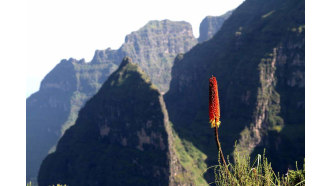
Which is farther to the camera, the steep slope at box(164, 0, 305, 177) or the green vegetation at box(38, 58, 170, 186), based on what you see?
the green vegetation at box(38, 58, 170, 186)

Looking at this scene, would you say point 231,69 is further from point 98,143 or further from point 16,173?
point 16,173

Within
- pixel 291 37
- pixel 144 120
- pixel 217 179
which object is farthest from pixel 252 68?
pixel 217 179

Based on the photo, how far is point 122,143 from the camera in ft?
501

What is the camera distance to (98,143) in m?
160

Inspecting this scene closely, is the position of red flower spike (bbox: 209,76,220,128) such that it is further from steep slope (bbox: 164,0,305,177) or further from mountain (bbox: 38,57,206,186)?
mountain (bbox: 38,57,206,186)

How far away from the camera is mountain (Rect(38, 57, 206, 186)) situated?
136125mm

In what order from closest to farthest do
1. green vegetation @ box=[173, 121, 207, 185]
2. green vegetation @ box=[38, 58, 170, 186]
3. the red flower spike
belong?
the red flower spike, green vegetation @ box=[173, 121, 207, 185], green vegetation @ box=[38, 58, 170, 186]

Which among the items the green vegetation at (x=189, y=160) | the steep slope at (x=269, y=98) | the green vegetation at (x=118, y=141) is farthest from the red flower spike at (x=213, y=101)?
the green vegetation at (x=189, y=160)

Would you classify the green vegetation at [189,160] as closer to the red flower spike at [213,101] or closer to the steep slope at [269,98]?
the steep slope at [269,98]

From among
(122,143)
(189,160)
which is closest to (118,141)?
(122,143)

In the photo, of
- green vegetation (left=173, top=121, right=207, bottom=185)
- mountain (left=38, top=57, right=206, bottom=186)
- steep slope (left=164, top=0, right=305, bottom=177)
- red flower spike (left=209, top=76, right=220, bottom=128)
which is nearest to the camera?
red flower spike (left=209, top=76, right=220, bottom=128)

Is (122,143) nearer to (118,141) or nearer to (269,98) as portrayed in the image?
(118,141)

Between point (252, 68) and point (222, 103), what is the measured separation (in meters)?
26.4

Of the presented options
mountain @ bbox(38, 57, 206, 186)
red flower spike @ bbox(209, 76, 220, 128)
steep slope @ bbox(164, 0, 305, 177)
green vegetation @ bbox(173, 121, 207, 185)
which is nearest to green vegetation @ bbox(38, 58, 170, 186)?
mountain @ bbox(38, 57, 206, 186)
